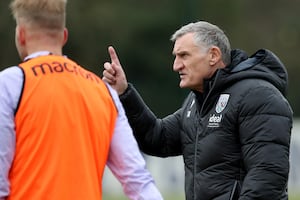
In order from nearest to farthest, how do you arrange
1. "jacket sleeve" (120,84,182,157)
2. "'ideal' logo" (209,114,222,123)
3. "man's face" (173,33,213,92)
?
"'ideal' logo" (209,114,222,123), "man's face" (173,33,213,92), "jacket sleeve" (120,84,182,157)

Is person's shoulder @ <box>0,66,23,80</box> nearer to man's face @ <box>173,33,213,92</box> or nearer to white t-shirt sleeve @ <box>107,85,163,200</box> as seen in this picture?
white t-shirt sleeve @ <box>107,85,163,200</box>

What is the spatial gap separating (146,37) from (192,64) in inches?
→ 885

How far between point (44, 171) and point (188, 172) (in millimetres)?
1722

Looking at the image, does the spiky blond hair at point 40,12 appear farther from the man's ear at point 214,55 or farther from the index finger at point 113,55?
the man's ear at point 214,55

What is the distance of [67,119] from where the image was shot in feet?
14.7

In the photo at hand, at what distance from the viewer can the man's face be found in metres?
6.02

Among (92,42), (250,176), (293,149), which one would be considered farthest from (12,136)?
(92,42)

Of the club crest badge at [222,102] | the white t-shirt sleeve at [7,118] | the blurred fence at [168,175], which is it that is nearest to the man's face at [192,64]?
the club crest badge at [222,102]

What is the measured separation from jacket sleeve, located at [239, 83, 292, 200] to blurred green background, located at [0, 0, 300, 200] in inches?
418

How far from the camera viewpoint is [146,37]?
28.5 meters

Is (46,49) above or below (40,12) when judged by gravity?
below

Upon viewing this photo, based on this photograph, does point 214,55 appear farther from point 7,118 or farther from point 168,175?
point 168,175

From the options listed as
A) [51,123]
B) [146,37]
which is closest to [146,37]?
[146,37]

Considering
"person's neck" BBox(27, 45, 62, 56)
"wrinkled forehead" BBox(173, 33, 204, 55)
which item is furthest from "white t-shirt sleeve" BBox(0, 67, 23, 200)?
"wrinkled forehead" BBox(173, 33, 204, 55)
